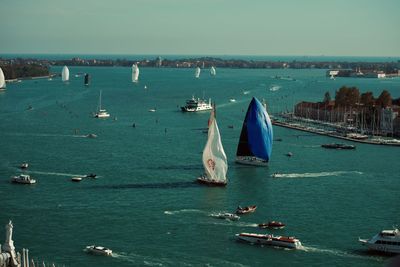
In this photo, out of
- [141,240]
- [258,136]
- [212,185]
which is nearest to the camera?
[141,240]

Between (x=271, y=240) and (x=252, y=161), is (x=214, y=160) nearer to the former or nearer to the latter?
(x=252, y=161)

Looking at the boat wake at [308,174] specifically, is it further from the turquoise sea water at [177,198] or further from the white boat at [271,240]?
the white boat at [271,240]

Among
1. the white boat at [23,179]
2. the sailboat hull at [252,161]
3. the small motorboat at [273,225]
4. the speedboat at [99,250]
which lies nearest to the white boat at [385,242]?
the small motorboat at [273,225]

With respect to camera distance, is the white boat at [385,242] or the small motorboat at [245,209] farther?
the small motorboat at [245,209]

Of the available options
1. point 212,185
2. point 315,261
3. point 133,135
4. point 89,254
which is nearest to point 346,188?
point 212,185

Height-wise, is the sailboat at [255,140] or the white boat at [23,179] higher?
the sailboat at [255,140]

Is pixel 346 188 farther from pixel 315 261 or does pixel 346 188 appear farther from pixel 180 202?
pixel 315 261

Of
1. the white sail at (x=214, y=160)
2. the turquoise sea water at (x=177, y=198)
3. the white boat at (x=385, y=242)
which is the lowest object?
the turquoise sea water at (x=177, y=198)

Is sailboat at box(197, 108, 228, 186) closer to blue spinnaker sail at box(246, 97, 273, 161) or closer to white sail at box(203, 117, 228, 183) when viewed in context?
white sail at box(203, 117, 228, 183)
